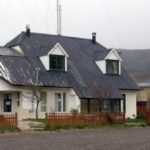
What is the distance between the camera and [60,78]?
49562 mm

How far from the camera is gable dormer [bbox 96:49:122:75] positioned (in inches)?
2130

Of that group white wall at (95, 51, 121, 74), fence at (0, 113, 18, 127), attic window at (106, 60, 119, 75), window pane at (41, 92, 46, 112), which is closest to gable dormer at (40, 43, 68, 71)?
window pane at (41, 92, 46, 112)

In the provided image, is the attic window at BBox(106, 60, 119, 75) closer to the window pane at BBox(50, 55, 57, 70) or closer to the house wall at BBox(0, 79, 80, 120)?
the window pane at BBox(50, 55, 57, 70)

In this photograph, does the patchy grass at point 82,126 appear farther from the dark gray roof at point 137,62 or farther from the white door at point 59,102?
the dark gray roof at point 137,62

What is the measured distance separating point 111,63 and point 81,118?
1638 centimetres

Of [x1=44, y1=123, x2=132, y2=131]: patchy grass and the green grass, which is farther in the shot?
[x1=44, y1=123, x2=132, y2=131]: patchy grass

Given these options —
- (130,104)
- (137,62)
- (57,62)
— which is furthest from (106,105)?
(137,62)

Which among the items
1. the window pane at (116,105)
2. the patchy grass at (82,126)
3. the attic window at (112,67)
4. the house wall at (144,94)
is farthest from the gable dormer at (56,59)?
the house wall at (144,94)

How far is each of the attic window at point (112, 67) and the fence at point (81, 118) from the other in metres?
11.9

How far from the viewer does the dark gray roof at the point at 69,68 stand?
157ft

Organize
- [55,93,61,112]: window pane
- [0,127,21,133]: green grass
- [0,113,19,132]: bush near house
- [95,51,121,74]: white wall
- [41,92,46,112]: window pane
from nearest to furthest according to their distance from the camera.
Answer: [0,127,21,133]: green grass → [0,113,19,132]: bush near house → [41,92,46,112]: window pane → [55,93,61,112]: window pane → [95,51,121,74]: white wall

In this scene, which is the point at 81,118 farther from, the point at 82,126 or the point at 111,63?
the point at 111,63

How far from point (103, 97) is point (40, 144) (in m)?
23.6

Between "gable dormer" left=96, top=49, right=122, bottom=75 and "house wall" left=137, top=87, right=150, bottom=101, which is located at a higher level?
"gable dormer" left=96, top=49, right=122, bottom=75
